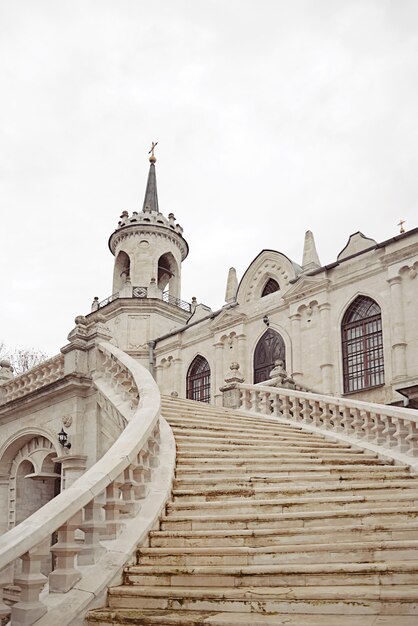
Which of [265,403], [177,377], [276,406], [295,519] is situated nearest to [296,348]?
[177,377]

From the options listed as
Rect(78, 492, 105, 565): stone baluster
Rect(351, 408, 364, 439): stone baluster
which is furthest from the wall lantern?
Rect(78, 492, 105, 565): stone baluster

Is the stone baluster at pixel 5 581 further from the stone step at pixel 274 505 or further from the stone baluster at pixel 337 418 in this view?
the stone baluster at pixel 337 418

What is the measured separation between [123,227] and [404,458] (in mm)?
24638

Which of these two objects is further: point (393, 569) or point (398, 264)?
point (398, 264)

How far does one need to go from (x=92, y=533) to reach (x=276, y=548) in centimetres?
176

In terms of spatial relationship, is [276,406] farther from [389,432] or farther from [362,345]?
[362,345]

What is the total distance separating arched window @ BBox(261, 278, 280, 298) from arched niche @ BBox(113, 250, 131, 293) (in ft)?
33.1

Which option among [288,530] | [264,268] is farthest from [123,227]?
[288,530]

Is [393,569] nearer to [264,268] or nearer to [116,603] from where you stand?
[116,603]

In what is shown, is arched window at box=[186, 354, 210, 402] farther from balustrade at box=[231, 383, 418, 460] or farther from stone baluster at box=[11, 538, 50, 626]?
stone baluster at box=[11, 538, 50, 626]

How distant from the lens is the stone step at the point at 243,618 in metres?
4.32

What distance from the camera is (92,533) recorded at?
225 inches

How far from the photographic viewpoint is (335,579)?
5141 mm

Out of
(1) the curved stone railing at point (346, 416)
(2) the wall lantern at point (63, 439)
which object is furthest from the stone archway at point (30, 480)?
(1) the curved stone railing at point (346, 416)
